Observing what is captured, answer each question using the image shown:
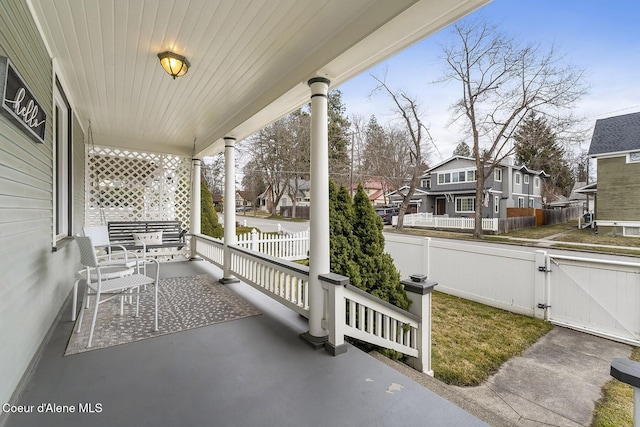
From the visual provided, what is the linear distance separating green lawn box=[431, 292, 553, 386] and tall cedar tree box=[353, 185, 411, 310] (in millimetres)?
878

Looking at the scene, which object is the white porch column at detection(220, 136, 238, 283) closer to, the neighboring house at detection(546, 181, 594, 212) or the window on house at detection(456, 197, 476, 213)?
the neighboring house at detection(546, 181, 594, 212)

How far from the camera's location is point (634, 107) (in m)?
4.98

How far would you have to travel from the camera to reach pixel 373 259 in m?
3.26

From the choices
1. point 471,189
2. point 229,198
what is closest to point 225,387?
point 229,198

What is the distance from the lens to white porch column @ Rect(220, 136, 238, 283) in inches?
179

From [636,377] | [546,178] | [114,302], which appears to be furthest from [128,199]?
[546,178]

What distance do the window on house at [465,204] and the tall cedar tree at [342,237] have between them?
1679 cm

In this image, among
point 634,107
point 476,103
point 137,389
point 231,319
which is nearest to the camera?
point 137,389

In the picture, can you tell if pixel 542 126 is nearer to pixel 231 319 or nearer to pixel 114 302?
pixel 231 319

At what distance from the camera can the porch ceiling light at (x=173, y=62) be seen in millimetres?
2627

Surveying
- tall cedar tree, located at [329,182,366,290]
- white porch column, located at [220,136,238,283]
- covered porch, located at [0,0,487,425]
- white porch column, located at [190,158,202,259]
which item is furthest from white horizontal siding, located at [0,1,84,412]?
white porch column, located at [190,158,202,259]

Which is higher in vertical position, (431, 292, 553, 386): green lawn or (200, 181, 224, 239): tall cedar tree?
(200, 181, 224, 239): tall cedar tree

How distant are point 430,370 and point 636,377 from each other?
2.27m

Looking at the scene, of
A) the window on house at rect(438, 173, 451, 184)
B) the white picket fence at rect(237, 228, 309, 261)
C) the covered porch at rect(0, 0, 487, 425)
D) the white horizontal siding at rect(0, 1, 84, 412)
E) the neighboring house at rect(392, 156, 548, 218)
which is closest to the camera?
the white horizontal siding at rect(0, 1, 84, 412)
